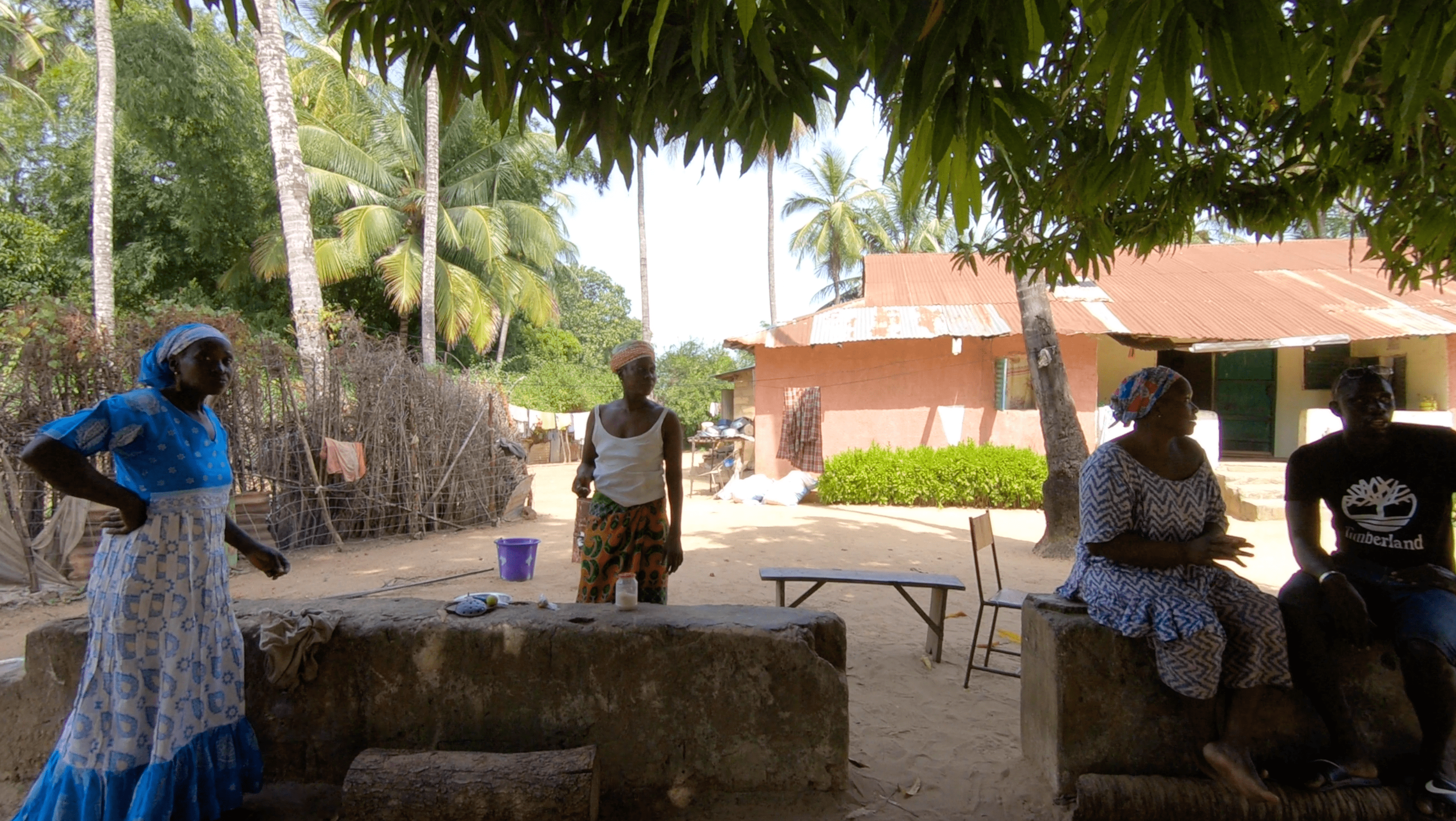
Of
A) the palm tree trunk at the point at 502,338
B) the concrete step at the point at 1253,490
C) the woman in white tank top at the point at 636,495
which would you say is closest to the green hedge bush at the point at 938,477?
the concrete step at the point at 1253,490

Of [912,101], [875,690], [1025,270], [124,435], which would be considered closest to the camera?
[912,101]

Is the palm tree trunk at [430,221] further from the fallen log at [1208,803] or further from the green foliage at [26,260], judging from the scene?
the fallen log at [1208,803]

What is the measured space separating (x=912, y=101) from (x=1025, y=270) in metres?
3.46

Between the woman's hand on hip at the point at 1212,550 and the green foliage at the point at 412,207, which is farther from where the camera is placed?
the green foliage at the point at 412,207

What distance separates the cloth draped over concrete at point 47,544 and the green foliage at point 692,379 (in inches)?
666

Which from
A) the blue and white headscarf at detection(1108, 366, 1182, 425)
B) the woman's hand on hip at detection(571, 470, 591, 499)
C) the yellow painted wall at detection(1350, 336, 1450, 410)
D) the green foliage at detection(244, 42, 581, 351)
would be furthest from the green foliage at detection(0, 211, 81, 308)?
the yellow painted wall at detection(1350, 336, 1450, 410)

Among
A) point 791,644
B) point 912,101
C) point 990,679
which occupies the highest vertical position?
point 912,101

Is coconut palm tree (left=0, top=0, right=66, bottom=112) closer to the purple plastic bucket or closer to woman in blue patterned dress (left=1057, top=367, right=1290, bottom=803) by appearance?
the purple plastic bucket

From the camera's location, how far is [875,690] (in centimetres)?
410

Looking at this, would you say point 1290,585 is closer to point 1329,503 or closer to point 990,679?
point 1329,503

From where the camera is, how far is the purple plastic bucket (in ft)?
21.8

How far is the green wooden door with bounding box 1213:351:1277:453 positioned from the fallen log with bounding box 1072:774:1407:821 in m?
12.8

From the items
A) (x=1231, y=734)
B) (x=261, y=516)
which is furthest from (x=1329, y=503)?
(x=261, y=516)

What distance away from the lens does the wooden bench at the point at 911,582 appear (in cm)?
452
